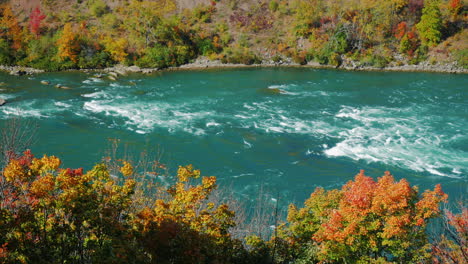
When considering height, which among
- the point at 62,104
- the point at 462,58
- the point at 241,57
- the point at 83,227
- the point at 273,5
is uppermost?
the point at 273,5

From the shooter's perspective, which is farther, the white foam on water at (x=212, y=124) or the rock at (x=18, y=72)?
the rock at (x=18, y=72)

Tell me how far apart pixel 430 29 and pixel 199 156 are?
53.5 meters

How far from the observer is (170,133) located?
35656mm

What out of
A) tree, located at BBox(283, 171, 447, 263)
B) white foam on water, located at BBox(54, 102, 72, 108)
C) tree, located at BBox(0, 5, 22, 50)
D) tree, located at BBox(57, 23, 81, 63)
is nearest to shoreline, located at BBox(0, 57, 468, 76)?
tree, located at BBox(57, 23, 81, 63)

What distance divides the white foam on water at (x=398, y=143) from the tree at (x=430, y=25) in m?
31.0

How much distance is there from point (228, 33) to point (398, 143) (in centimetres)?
4756

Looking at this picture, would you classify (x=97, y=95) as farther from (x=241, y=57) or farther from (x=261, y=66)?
(x=261, y=66)

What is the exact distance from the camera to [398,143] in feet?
109

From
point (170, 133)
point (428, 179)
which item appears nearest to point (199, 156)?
point (170, 133)

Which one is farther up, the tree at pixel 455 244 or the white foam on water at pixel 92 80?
the tree at pixel 455 244

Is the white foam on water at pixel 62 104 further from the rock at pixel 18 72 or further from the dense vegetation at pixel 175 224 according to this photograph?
the dense vegetation at pixel 175 224

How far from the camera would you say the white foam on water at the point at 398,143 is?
1169 inches

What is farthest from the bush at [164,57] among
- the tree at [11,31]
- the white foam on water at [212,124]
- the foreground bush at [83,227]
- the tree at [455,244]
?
the tree at [455,244]

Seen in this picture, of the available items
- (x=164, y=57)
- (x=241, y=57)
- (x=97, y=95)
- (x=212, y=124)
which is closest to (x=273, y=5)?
(x=241, y=57)
